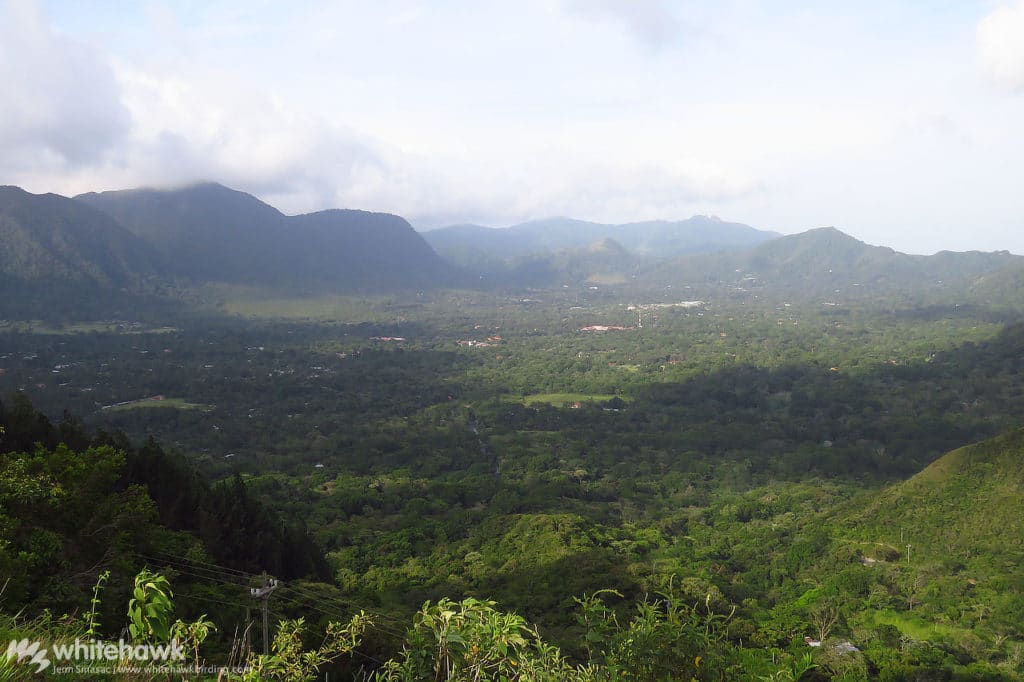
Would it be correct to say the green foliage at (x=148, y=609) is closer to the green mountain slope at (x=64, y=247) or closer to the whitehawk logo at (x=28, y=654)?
the whitehawk logo at (x=28, y=654)

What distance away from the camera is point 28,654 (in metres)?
3.30

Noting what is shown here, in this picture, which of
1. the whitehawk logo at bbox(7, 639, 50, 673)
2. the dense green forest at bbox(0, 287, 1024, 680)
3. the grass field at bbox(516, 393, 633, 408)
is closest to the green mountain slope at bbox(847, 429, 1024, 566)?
the dense green forest at bbox(0, 287, 1024, 680)

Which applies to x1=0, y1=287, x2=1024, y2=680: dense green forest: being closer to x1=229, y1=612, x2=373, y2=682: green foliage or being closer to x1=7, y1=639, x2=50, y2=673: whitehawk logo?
x1=229, y1=612, x2=373, y2=682: green foliage

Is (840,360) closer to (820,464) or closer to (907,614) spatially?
(820,464)

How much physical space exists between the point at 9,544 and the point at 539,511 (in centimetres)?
3434

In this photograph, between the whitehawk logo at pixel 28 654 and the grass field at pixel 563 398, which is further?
the grass field at pixel 563 398

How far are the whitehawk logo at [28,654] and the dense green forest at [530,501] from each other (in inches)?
16.3

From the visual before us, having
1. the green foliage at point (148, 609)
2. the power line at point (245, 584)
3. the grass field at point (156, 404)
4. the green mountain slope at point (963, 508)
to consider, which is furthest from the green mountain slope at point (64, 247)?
the green foliage at point (148, 609)

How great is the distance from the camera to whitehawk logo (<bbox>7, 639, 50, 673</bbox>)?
323 centimetres

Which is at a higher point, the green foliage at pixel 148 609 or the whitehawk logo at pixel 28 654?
the green foliage at pixel 148 609

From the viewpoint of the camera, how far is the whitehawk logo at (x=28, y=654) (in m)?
3.23

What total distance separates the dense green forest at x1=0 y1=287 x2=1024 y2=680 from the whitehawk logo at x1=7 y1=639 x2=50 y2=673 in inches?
16.3

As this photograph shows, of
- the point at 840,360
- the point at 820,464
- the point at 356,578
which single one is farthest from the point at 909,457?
the point at 356,578

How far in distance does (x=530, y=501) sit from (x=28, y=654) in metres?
40.2
